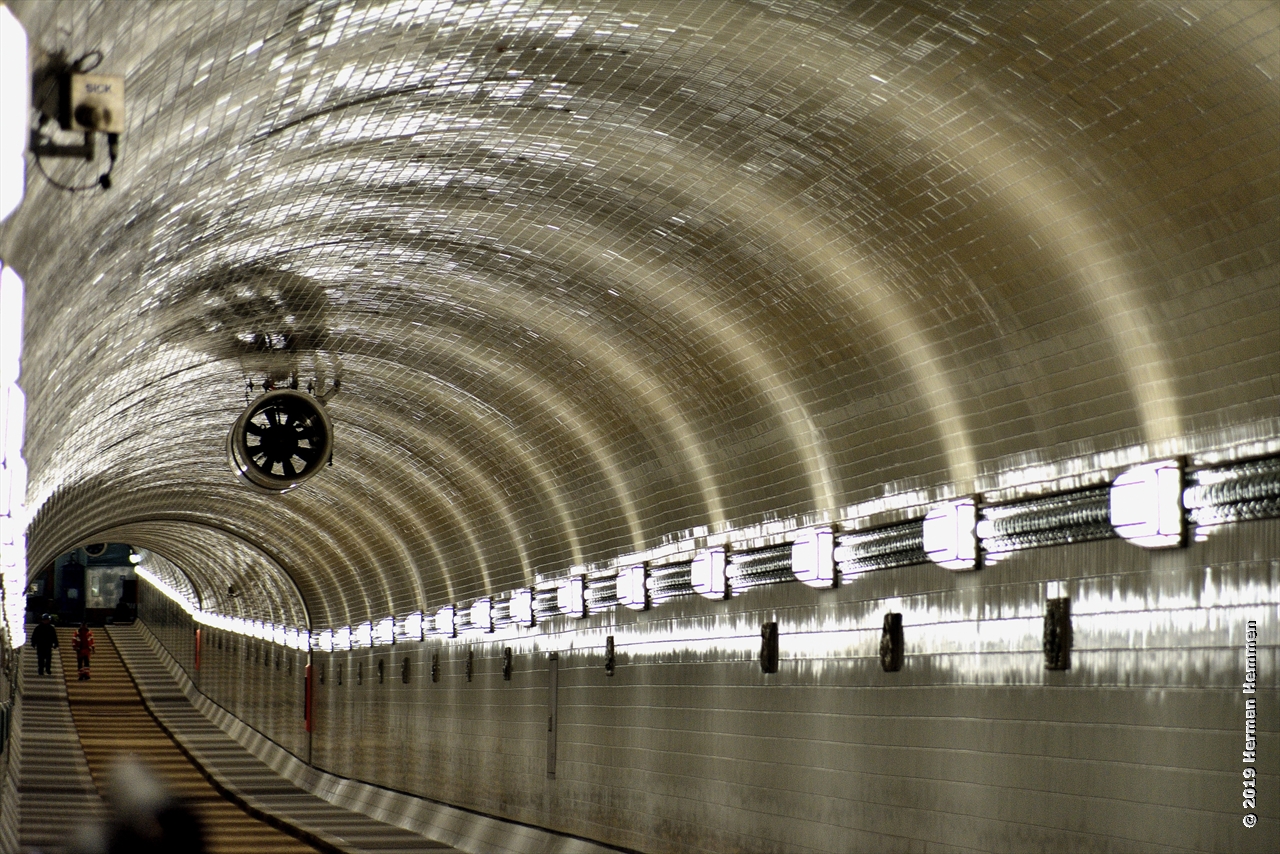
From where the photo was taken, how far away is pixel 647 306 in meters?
12.5

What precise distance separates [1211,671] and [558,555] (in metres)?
11.1

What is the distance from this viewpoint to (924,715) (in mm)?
9922

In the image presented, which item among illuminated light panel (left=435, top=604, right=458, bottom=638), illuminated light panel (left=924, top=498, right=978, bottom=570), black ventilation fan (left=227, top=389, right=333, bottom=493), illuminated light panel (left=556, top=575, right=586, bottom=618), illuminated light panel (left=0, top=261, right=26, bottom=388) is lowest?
illuminated light panel (left=435, top=604, right=458, bottom=638)

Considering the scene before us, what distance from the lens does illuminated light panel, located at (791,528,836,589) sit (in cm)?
1127

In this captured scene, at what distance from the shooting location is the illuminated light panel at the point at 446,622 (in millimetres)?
22250

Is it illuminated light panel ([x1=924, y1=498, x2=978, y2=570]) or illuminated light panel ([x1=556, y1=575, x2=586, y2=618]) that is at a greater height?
illuminated light panel ([x1=924, y1=498, x2=978, y2=570])

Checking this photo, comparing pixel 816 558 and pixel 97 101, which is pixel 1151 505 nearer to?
pixel 816 558

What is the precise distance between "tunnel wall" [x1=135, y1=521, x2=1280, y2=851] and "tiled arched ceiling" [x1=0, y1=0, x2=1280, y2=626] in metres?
0.79

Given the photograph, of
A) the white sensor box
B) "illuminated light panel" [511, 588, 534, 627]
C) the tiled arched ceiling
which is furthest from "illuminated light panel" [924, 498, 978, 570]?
"illuminated light panel" [511, 588, 534, 627]

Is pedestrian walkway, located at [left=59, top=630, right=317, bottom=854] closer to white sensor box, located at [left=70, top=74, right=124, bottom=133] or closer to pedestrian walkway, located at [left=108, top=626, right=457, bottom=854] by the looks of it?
pedestrian walkway, located at [left=108, top=626, right=457, bottom=854]

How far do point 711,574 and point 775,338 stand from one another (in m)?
2.68

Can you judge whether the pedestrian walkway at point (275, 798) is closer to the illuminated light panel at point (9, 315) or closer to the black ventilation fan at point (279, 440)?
the black ventilation fan at point (279, 440)

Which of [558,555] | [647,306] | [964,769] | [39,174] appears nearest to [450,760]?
[558,555]

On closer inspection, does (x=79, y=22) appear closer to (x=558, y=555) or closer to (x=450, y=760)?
(x=558, y=555)
